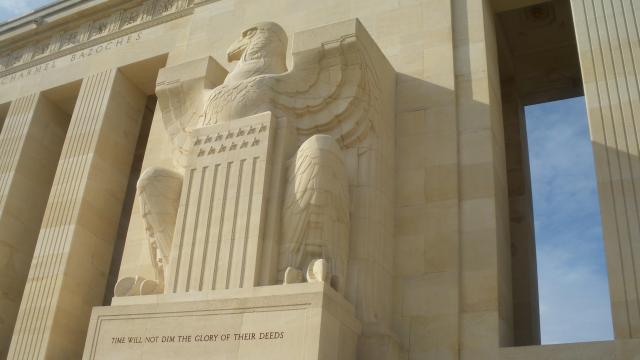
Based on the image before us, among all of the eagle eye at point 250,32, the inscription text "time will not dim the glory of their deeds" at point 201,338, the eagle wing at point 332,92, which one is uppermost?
the eagle eye at point 250,32

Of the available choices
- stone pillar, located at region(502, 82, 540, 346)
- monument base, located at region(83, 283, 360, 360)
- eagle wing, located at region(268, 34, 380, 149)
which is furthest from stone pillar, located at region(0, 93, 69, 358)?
stone pillar, located at region(502, 82, 540, 346)

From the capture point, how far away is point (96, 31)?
53.1 feet

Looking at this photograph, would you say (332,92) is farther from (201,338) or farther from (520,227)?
(520,227)

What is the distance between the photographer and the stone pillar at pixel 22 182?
1404 cm

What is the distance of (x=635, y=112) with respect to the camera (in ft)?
29.8

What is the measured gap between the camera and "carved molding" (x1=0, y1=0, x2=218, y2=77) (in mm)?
15367

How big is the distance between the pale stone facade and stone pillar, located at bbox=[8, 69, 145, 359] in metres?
0.04

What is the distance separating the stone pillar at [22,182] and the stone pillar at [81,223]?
152 cm

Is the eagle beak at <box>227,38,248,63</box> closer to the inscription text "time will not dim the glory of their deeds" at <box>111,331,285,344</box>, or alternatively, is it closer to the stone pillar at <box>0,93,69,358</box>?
the inscription text "time will not dim the glory of their deeds" at <box>111,331,285,344</box>

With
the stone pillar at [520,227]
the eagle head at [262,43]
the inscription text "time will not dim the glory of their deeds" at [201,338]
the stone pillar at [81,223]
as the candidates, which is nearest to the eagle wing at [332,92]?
the eagle head at [262,43]

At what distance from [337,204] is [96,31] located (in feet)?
33.6

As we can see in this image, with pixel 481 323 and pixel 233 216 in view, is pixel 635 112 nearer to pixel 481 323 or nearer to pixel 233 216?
pixel 481 323

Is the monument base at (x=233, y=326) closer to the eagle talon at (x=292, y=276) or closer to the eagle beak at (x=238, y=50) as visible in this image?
the eagle talon at (x=292, y=276)

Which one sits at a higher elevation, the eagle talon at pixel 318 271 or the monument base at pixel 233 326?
the eagle talon at pixel 318 271
